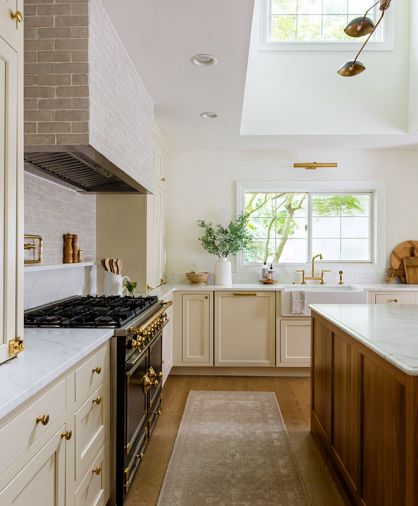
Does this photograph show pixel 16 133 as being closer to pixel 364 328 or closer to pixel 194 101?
pixel 364 328

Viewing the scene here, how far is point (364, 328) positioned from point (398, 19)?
10.8 feet

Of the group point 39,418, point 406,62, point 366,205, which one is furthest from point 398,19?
point 39,418

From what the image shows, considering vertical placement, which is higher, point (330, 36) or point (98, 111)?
point (330, 36)

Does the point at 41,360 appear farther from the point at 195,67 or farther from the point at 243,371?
the point at 243,371

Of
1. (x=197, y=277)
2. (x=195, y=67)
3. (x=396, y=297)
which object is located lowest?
(x=396, y=297)

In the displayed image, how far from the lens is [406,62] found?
12.6 ft

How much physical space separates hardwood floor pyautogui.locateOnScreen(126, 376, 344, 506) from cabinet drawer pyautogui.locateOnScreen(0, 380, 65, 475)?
3.36ft

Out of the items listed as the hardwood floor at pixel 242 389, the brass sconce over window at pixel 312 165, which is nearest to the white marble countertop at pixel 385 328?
the hardwood floor at pixel 242 389

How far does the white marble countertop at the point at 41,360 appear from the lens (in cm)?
108

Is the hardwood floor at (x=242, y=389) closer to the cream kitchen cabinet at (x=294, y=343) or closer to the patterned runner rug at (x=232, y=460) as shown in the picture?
the patterned runner rug at (x=232, y=460)

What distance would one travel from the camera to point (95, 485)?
1.71m

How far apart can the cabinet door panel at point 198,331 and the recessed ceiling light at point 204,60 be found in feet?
7.23

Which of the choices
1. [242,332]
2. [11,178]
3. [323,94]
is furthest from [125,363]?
[323,94]

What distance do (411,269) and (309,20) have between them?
9.11 ft
